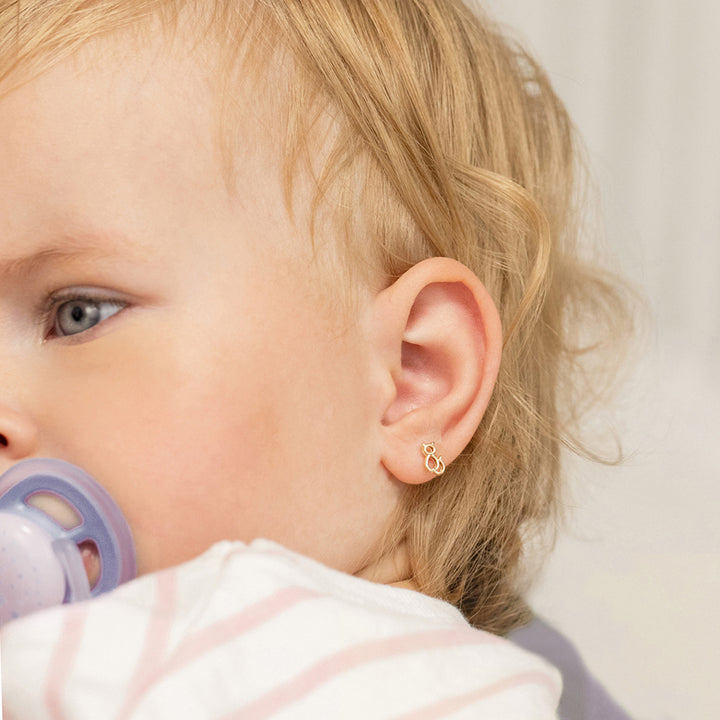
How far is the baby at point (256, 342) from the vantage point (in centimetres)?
72

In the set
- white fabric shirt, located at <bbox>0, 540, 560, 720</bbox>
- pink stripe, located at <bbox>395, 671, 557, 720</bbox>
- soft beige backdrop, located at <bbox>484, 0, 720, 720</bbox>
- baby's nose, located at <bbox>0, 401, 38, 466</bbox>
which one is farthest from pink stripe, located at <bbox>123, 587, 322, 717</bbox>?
soft beige backdrop, located at <bbox>484, 0, 720, 720</bbox>

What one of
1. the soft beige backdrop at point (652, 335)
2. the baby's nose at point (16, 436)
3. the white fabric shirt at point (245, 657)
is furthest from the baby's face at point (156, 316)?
the soft beige backdrop at point (652, 335)

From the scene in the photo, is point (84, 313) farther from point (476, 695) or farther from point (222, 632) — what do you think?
point (476, 695)

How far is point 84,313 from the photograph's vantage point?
0.88 m

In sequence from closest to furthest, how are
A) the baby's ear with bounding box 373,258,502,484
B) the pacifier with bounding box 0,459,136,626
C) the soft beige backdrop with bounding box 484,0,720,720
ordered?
the pacifier with bounding box 0,459,136,626
the baby's ear with bounding box 373,258,502,484
the soft beige backdrop with bounding box 484,0,720,720

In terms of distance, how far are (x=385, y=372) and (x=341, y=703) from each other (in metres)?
0.33

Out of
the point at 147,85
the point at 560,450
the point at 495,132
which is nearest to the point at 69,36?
the point at 147,85

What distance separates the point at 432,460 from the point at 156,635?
338 mm

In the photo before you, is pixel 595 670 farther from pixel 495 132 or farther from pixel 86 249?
pixel 86 249

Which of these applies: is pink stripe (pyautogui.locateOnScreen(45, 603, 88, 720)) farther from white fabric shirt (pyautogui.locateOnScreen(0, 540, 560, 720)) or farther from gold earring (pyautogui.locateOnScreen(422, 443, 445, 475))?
gold earring (pyautogui.locateOnScreen(422, 443, 445, 475))

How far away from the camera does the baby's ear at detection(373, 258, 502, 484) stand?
97 cm

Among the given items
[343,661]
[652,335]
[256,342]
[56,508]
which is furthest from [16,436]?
[652,335]

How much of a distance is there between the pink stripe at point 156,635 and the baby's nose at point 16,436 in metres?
0.17

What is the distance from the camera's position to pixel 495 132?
44.6 inches
